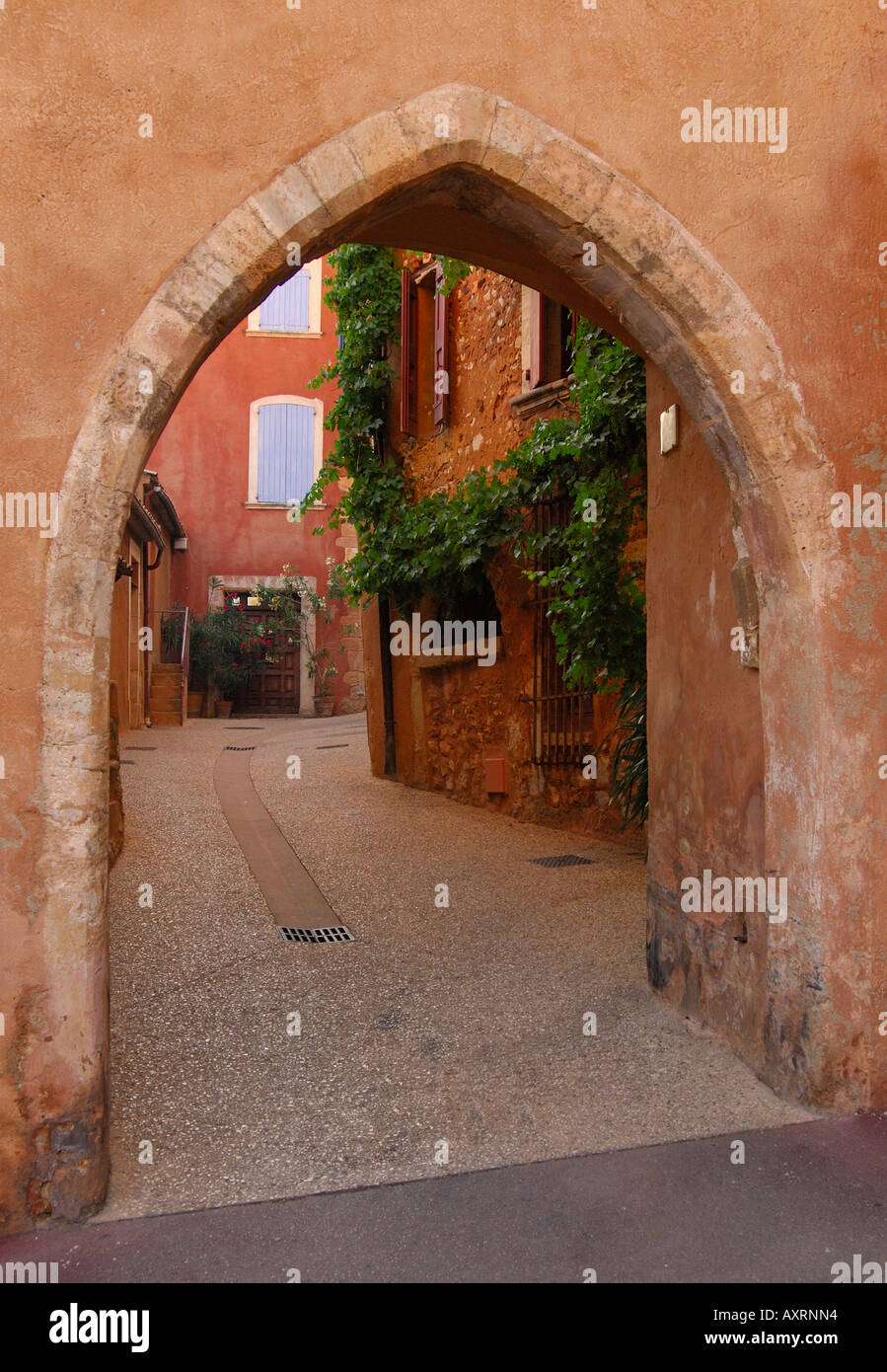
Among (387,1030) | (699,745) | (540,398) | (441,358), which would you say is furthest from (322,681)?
(699,745)

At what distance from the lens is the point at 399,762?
9.73 metres

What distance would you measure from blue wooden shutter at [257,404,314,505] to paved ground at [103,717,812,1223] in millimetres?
12097

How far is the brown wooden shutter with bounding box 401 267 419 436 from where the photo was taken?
9.29 meters

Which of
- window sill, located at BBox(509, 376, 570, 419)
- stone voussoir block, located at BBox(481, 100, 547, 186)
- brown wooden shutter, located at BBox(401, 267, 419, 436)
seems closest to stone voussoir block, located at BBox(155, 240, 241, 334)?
stone voussoir block, located at BBox(481, 100, 547, 186)

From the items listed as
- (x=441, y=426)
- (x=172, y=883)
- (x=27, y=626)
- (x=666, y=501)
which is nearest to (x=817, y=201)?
(x=666, y=501)

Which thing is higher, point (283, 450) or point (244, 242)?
point (283, 450)

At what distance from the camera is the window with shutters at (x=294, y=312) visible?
1784 cm

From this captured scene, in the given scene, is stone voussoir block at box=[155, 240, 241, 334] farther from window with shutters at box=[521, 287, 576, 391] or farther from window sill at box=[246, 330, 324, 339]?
window sill at box=[246, 330, 324, 339]

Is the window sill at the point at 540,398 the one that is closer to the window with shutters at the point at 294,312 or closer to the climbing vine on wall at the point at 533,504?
the climbing vine on wall at the point at 533,504

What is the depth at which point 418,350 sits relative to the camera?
9297 mm

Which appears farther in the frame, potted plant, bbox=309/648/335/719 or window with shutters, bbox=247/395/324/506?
window with shutters, bbox=247/395/324/506

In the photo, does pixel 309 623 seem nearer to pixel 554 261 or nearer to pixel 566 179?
pixel 554 261

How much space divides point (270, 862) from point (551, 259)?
4.17m

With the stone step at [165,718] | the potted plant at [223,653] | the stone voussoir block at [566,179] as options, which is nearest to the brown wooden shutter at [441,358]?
the stone voussoir block at [566,179]
